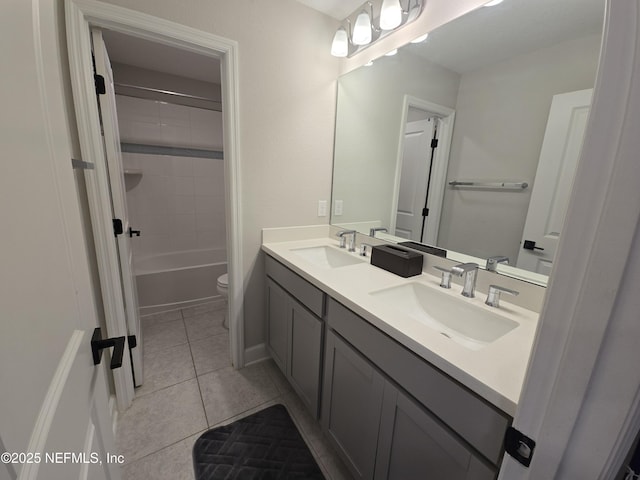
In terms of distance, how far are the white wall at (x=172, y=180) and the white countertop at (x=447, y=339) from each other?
2320 millimetres

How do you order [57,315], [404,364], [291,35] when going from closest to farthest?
[57,315], [404,364], [291,35]

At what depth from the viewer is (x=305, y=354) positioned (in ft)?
4.60

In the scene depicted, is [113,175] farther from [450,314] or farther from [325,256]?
[450,314]

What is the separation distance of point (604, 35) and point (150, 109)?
3.40 metres

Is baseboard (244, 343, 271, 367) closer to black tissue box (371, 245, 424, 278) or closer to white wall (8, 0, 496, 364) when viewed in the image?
white wall (8, 0, 496, 364)

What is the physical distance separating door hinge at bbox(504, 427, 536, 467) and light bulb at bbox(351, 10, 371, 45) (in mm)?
1862

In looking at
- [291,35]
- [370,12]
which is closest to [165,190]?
[291,35]

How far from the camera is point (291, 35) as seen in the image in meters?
1.62

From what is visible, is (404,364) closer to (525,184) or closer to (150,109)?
(525,184)

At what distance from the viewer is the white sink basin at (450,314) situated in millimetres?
992

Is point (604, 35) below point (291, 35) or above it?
below

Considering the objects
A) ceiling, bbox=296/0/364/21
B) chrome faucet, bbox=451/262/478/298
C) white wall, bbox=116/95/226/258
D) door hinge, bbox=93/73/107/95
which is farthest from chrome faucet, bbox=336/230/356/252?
white wall, bbox=116/95/226/258

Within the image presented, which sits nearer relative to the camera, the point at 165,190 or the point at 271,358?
the point at 271,358

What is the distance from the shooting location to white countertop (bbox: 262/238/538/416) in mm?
632
